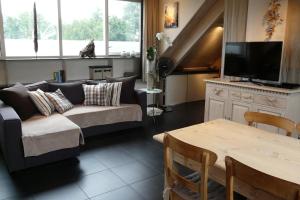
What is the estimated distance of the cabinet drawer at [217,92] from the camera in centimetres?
381

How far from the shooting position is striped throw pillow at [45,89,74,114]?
3.80 metres

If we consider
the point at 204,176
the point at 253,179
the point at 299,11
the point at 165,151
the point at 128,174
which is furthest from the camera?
the point at 299,11

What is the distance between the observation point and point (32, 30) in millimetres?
4820

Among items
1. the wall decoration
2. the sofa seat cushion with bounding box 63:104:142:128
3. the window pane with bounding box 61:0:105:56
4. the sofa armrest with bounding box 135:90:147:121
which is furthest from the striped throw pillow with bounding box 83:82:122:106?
the wall decoration

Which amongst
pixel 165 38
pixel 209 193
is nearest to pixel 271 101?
pixel 209 193

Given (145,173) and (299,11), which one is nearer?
(145,173)

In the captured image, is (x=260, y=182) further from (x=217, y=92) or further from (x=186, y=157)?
(x=217, y=92)

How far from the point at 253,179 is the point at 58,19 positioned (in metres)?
4.87

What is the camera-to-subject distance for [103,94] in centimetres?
426

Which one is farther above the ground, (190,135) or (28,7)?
(28,7)

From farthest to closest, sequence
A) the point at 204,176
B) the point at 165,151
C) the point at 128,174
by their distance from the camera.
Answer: the point at 128,174 < the point at 165,151 < the point at 204,176

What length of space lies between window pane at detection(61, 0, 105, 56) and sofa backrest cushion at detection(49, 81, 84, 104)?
1.29m

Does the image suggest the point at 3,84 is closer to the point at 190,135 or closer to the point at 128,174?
the point at 128,174

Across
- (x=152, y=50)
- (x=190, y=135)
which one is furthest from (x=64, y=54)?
(x=190, y=135)
